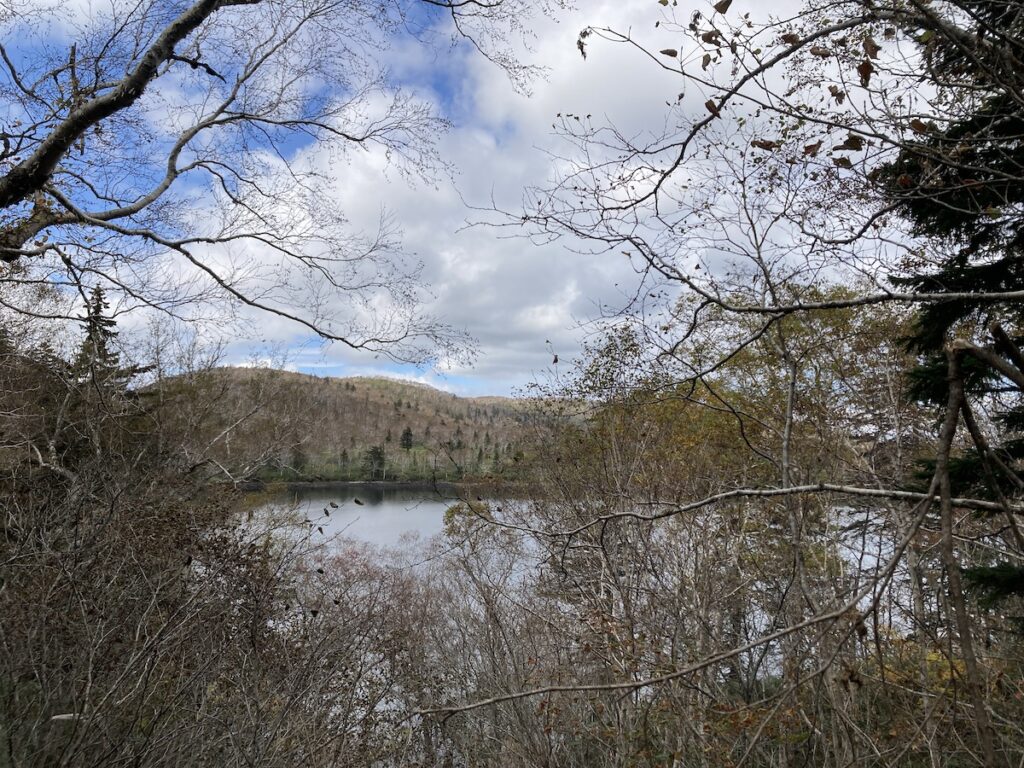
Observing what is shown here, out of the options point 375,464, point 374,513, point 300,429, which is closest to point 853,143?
point 300,429

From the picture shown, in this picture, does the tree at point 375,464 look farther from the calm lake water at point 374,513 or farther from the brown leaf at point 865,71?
the brown leaf at point 865,71

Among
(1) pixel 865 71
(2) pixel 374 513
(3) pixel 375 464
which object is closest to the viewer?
(1) pixel 865 71

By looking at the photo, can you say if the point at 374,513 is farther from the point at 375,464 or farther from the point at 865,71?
the point at 865,71

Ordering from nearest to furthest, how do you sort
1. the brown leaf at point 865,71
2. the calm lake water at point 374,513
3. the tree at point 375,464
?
the brown leaf at point 865,71 < the calm lake water at point 374,513 < the tree at point 375,464

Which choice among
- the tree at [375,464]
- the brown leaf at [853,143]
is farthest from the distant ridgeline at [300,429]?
the tree at [375,464]

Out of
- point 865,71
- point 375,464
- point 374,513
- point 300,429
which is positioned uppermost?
point 865,71

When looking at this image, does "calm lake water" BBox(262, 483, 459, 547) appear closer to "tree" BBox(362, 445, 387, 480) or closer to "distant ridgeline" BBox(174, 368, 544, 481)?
Answer: "tree" BBox(362, 445, 387, 480)

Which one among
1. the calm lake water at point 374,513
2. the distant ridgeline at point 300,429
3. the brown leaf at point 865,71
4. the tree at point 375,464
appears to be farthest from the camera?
the tree at point 375,464

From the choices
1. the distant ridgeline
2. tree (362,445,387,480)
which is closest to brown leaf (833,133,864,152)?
the distant ridgeline

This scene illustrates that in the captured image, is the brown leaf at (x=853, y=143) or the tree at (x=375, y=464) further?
the tree at (x=375, y=464)

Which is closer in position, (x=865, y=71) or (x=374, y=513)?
(x=865, y=71)

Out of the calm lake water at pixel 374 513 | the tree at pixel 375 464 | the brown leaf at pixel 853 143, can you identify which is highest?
the brown leaf at pixel 853 143

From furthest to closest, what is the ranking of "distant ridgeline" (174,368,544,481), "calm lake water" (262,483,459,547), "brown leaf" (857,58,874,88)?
"calm lake water" (262,483,459,547) < "distant ridgeline" (174,368,544,481) < "brown leaf" (857,58,874,88)

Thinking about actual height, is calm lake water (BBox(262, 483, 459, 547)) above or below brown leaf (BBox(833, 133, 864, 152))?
below
